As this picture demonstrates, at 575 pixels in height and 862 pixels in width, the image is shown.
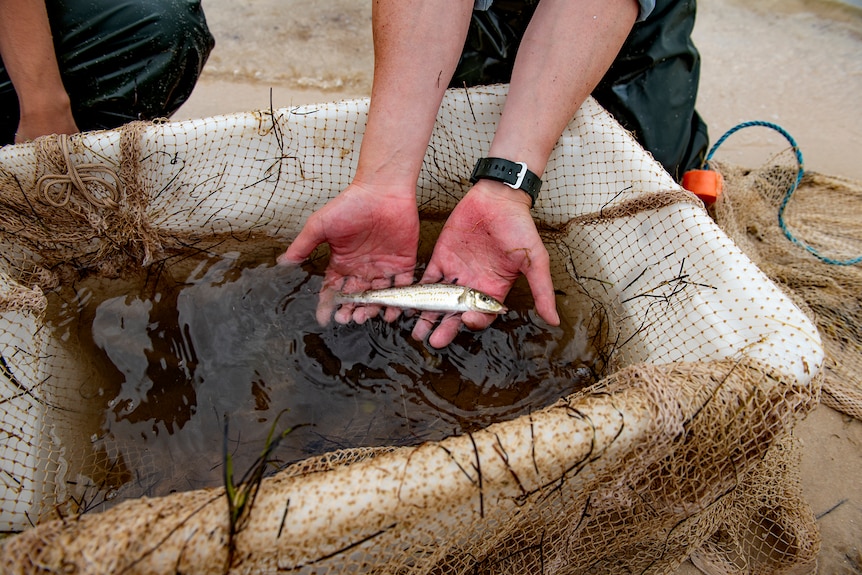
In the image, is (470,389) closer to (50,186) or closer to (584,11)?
(584,11)

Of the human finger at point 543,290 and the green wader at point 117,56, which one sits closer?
the human finger at point 543,290

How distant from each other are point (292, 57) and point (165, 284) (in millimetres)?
3974

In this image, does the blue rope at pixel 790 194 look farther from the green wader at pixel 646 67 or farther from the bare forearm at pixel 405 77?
the bare forearm at pixel 405 77

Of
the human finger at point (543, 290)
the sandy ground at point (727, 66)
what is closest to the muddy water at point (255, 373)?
the human finger at point (543, 290)

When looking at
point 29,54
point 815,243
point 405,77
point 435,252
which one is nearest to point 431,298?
point 435,252

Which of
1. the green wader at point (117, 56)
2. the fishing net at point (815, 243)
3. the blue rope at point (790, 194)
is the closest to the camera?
the fishing net at point (815, 243)

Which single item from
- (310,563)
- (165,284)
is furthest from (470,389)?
(165,284)

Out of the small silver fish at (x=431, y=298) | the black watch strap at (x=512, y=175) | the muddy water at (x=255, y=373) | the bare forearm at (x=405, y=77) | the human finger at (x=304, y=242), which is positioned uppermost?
the bare forearm at (x=405, y=77)

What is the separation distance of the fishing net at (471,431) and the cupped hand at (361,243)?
1.86 ft

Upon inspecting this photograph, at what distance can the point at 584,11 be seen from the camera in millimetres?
2574

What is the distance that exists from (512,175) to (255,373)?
5.41 ft

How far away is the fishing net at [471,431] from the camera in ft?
4.81

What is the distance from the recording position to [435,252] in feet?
9.37

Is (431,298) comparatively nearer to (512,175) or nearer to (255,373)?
(512,175)
